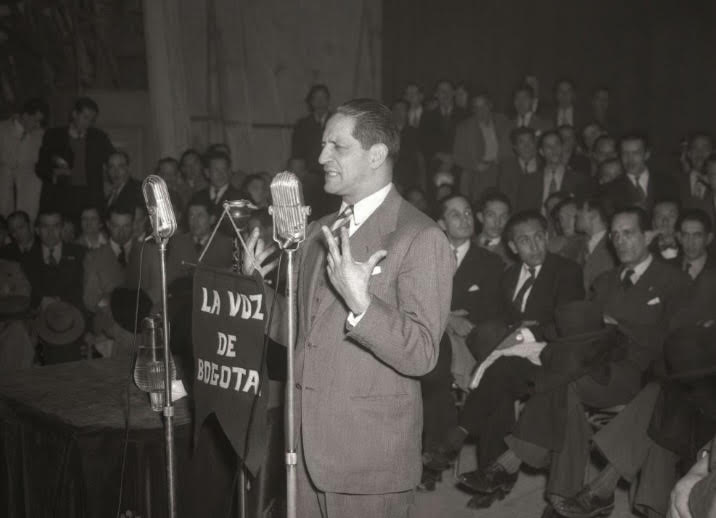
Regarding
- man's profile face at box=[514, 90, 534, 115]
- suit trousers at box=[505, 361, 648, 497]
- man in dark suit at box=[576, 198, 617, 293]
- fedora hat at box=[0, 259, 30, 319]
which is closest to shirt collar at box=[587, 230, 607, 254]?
man in dark suit at box=[576, 198, 617, 293]

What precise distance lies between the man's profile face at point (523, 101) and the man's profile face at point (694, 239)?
9.81ft

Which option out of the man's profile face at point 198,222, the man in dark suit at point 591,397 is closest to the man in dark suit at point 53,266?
the man's profile face at point 198,222

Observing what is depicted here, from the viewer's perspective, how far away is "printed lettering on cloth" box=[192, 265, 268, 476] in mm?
2246

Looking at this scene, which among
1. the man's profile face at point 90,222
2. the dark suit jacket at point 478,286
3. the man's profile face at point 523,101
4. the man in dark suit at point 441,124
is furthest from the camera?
the man in dark suit at point 441,124

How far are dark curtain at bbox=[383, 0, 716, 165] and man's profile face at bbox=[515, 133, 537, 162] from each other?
5.93ft

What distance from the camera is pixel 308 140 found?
7496mm

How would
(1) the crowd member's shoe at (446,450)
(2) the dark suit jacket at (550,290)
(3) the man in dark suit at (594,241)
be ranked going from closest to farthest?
(1) the crowd member's shoe at (446,450) → (2) the dark suit jacket at (550,290) → (3) the man in dark suit at (594,241)

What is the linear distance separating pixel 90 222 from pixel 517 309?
122 inches

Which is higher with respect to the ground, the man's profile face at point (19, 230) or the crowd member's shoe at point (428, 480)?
the man's profile face at point (19, 230)

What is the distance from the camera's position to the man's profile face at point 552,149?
247 inches

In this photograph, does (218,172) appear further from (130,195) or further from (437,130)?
(437,130)

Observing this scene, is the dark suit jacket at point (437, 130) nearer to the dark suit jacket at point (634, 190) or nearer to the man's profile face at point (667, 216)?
the dark suit jacket at point (634, 190)

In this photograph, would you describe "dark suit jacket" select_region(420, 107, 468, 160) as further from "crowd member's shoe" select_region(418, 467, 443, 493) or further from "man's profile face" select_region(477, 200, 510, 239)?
"crowd member's shoe" select_region(418, 467, 443, 493)

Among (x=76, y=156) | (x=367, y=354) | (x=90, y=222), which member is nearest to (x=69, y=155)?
(x=76, y=156)
